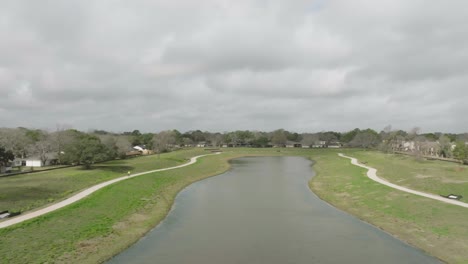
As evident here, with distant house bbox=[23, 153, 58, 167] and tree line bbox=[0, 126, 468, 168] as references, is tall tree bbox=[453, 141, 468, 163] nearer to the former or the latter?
tree line bbox=[0, 126, 468, 168]

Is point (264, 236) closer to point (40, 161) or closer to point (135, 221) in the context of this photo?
point (135, 221)

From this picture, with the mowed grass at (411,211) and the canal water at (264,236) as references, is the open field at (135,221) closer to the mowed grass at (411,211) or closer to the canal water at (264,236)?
the mowed grass at (411,211)

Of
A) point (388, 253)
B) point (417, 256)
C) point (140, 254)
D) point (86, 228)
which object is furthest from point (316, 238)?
point (86, 228)

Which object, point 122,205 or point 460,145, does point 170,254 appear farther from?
point 460,145

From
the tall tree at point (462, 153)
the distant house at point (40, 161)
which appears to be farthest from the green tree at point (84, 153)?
the tall tree at point (462, 153)

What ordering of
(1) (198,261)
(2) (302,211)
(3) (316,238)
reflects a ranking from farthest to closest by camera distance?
(2) (302,211) < (3) (316,238) < (1) (198,261)

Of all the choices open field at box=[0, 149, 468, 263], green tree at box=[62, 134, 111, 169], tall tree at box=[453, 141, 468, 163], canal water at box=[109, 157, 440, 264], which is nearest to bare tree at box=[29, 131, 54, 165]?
green tree at box=[62, 134, 111, 169]

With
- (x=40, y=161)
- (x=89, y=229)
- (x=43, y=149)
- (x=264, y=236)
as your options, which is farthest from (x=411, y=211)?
(x=43, y=149)

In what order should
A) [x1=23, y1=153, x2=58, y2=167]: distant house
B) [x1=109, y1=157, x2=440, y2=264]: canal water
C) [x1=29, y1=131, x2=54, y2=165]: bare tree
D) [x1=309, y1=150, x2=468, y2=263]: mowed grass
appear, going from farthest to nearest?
[x1=29, y1=131, x2=54, y2=165]: bare tree → [x1=23, y1=153, x2=58, y2=167]: distant house → [x1=309, y1=150, x2=468, y2=263]: mowed grass → [x1=109, y1=157, x2=440, y2=264]: canal water
